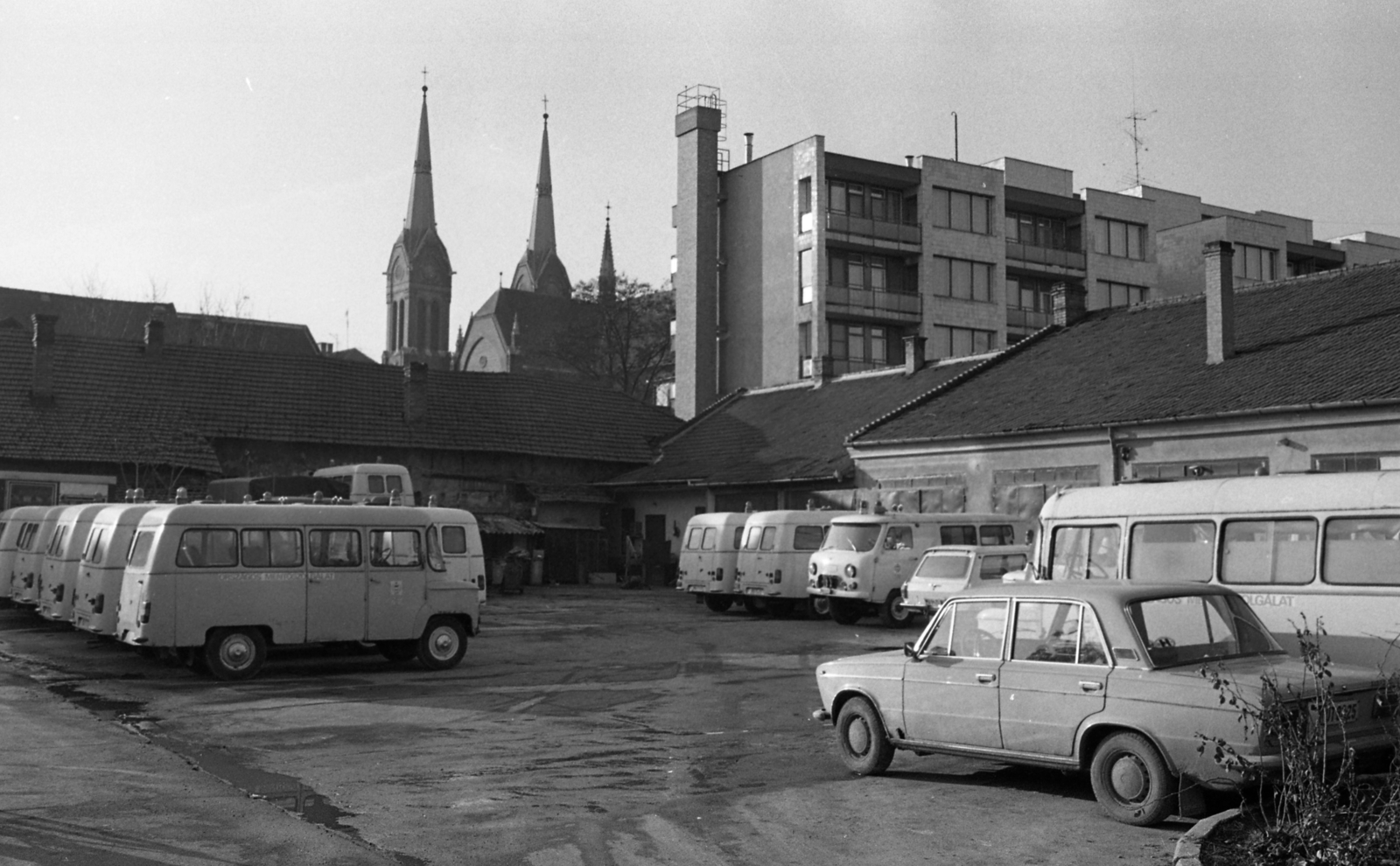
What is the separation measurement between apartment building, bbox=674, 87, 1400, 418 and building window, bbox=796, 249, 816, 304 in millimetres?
73

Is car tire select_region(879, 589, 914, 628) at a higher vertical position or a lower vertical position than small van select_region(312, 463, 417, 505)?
lower

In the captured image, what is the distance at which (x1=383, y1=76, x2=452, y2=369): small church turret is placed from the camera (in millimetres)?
110875

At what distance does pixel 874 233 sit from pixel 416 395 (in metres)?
21.6

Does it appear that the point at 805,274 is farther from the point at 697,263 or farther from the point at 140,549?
the point at 140,549

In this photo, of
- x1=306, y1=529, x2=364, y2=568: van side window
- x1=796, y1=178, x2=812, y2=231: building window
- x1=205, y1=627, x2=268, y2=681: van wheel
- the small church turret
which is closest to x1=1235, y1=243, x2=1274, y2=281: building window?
x1=796, y1=178, x2=812, y2=231: building window

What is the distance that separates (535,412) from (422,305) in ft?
221

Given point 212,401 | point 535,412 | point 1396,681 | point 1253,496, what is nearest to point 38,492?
point 212,401

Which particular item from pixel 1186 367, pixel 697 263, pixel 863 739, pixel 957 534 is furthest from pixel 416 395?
pixel 863 739

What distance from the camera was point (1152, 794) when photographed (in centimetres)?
840

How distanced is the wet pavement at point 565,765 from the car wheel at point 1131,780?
141 millimetres

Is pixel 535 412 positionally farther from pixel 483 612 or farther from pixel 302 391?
pixel 483 612

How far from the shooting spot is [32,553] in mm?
23812

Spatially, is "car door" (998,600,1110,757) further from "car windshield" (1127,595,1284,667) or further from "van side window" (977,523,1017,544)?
"van side window" (977,523,1017,544)

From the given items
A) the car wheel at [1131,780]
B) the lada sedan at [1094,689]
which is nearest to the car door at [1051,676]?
the lada sedan at [1094,689]
